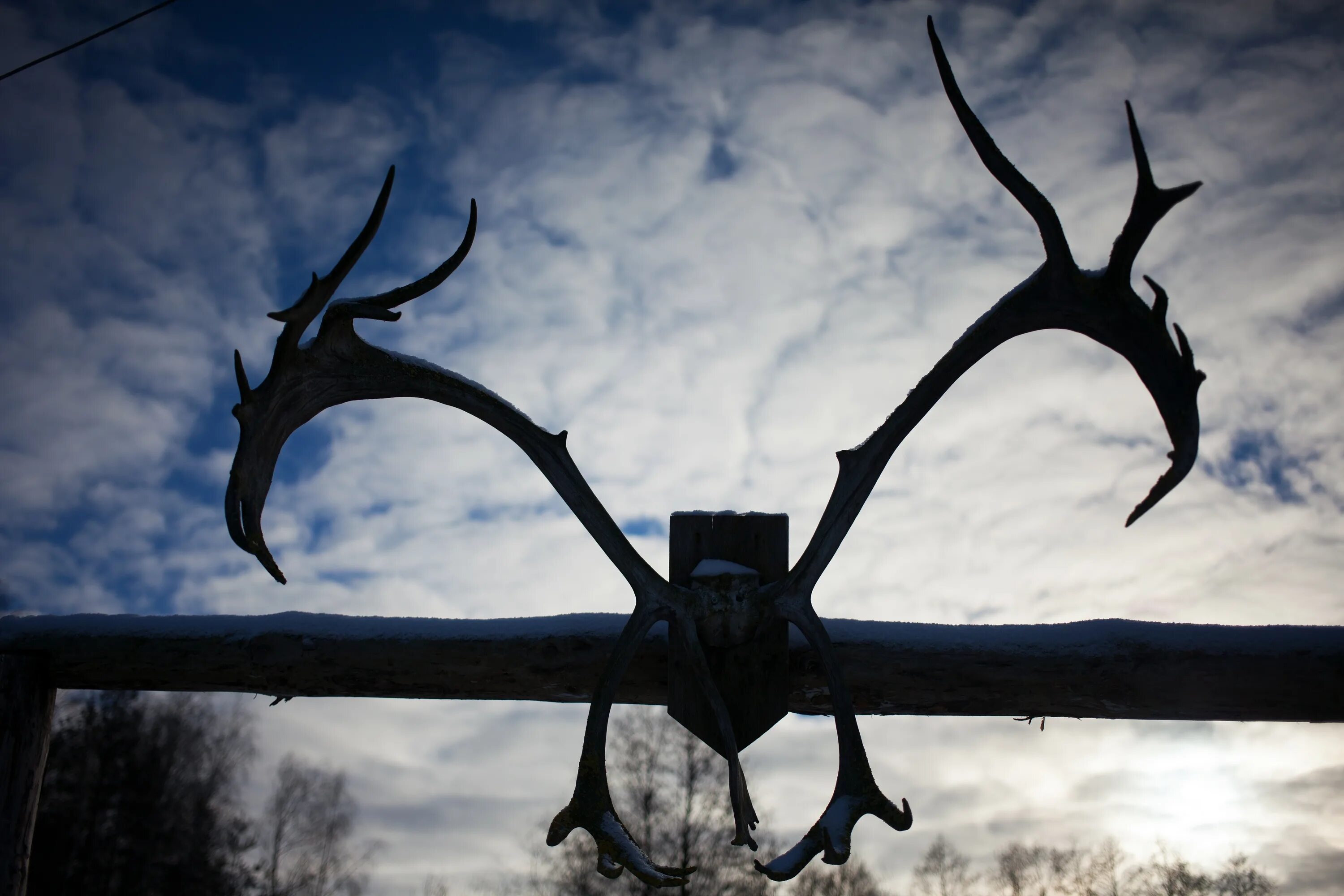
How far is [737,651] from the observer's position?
2398 millimetres

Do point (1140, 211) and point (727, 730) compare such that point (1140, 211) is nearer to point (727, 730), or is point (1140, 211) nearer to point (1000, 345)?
point (1000, 345)

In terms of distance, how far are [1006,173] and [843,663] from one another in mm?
1566

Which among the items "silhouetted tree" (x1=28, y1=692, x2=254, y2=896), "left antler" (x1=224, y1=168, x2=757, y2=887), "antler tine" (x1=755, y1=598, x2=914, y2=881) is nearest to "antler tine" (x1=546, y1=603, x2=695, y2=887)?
"left antler" (x1=224, y1=168, x2=757, y2=887)

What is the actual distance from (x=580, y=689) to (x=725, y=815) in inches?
461

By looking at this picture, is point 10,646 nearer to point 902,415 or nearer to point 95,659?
point 95,659

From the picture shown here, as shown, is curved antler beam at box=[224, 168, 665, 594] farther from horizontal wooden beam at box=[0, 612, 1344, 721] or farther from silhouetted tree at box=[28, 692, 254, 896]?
silhouetted tree at box=[28, 692, 254, 896]

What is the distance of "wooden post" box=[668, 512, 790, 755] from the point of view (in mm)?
2365

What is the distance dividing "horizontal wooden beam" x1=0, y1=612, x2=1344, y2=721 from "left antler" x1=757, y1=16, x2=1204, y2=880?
391mm

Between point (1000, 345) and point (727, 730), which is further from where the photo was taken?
point (1000, 345)

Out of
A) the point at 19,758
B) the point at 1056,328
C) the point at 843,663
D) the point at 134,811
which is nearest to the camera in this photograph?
the point at 1056,328

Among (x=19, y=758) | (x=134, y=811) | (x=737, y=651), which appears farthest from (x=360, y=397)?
(x=134, y=811)

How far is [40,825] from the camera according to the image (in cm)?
1405

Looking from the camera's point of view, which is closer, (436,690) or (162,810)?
(436,690)

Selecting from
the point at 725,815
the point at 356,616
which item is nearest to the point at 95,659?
the point at 356,616
